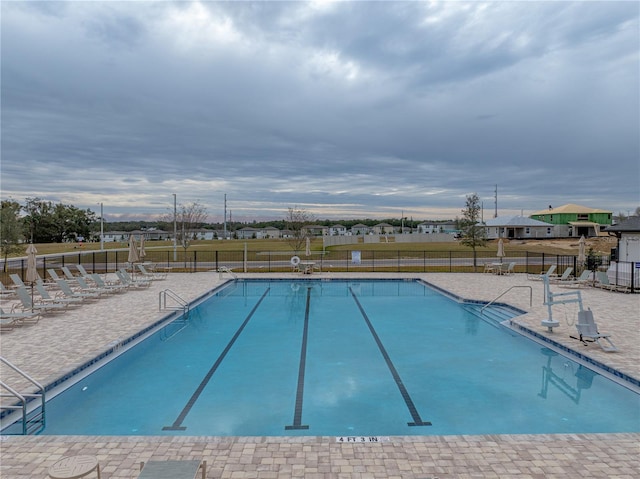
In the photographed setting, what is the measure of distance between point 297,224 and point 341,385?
36.5 meters

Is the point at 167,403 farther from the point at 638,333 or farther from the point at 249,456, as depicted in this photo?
the point at 638,333

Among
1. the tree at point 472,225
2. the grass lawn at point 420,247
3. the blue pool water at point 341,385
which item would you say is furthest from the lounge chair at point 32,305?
the grass lawn at point 420,247

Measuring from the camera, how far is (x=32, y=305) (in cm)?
1159

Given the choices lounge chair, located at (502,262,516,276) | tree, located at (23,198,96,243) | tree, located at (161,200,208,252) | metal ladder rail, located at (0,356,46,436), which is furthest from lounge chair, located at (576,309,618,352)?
tree, located at (23,198,96,243)

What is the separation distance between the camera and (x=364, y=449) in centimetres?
477

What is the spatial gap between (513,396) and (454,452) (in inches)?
123

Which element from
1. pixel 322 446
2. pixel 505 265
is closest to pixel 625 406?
pixel 322 446

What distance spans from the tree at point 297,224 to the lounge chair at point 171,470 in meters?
36.7

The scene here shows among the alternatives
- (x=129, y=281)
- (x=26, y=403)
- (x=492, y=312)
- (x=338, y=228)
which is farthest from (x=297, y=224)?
(x=338, y=228)

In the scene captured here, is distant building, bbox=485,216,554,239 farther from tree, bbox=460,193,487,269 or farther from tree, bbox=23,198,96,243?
tree, bbox=23,198,96,243

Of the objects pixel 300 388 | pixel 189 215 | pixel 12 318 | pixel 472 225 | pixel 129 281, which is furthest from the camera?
pixel 189 215

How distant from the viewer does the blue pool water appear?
6145mm

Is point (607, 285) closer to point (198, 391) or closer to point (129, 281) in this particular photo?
point (198, 391)

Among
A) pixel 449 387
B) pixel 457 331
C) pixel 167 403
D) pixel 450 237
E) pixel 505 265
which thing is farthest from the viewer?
pixel 450 237
